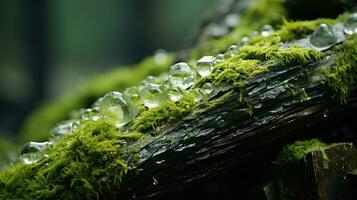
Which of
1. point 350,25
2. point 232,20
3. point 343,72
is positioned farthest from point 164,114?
point 232,20

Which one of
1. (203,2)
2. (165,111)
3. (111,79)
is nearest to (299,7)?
(165,111)

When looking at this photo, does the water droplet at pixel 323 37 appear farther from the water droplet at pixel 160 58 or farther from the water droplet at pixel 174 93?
the water droplet at pixel 160 58

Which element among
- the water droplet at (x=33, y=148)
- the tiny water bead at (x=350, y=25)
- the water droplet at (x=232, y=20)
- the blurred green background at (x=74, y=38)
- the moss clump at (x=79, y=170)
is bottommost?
the moss clump at (x=79, y=170)

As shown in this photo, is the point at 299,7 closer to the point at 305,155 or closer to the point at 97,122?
the point at 305,155

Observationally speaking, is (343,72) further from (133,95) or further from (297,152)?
(133,95)

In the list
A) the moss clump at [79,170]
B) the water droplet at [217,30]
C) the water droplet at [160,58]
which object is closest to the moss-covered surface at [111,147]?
the moss clump at [79,170]

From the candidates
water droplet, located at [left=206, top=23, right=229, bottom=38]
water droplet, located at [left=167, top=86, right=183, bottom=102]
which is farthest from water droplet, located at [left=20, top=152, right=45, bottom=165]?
water droplet, located at [left=206, top=23, right=229, bottom=38]
